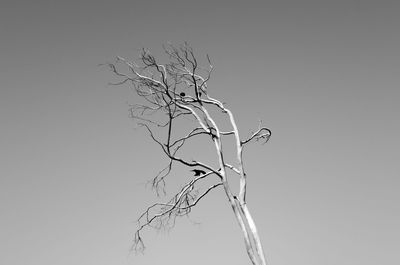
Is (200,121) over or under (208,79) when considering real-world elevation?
under

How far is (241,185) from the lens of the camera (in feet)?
20.5

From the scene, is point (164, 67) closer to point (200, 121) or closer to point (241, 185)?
point (200, 121)

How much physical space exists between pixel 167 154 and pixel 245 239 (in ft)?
5.16

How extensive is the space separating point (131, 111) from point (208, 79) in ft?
4.75

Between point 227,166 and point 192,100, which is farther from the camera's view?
point 192,100

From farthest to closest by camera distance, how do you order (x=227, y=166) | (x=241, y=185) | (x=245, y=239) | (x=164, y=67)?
(x=164, y=67) → (x=227, y=166) → (x=241, y=185) → (x=245, y=239)

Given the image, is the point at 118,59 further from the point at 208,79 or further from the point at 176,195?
the point at 176,195

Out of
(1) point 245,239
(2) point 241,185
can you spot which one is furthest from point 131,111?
(1) point 245,239

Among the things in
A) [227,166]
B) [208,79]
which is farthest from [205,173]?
Answer: [208,79]

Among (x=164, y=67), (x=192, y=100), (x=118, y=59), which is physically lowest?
(x=192, y=100)

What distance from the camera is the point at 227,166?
6691 mm

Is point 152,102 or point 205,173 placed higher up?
point 152,102

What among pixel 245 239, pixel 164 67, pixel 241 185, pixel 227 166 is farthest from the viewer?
pixel 164 67

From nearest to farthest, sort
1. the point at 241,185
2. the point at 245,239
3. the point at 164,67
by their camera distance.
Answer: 1. the point at 245,239
2. the point at 241,185
3. the point at 164,67
